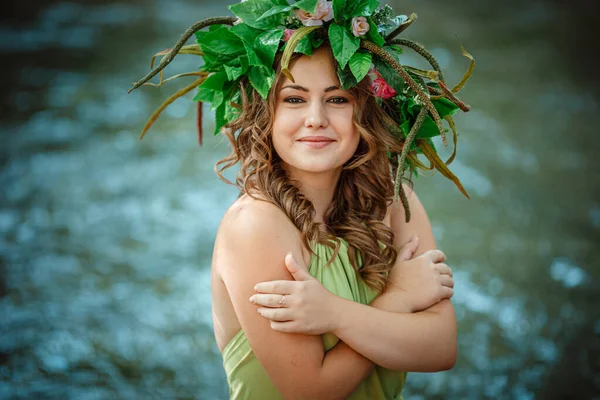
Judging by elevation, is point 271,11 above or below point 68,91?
above

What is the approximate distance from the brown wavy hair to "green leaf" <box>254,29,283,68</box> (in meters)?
0.04

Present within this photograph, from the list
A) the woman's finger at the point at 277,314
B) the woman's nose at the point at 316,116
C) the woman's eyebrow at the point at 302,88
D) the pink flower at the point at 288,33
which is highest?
the pink flower at the point at 288,33

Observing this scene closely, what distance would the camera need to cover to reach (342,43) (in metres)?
2.05

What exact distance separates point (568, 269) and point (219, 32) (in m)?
3.33

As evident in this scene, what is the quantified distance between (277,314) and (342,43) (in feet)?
2.41

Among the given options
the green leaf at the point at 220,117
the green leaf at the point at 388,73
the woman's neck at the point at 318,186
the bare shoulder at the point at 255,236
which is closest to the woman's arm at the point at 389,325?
the bare shoulder at the point at 255,236

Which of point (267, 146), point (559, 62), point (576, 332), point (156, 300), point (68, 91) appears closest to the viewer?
point (267, 146)

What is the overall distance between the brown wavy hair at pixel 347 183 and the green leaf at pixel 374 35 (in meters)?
0.11

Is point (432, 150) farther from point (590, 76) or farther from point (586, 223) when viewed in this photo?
point (590, 76)

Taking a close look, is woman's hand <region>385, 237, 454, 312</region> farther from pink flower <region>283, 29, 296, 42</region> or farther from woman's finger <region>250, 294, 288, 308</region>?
pink flower <region>283, 29, 296, 42</region>

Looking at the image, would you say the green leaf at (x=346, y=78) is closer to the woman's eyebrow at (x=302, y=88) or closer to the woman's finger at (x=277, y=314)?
the woman's eyebrow at (x=302, y=88)

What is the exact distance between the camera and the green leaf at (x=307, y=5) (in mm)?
2033

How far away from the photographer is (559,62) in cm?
768

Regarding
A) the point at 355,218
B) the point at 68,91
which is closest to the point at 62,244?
the point at 68,91
